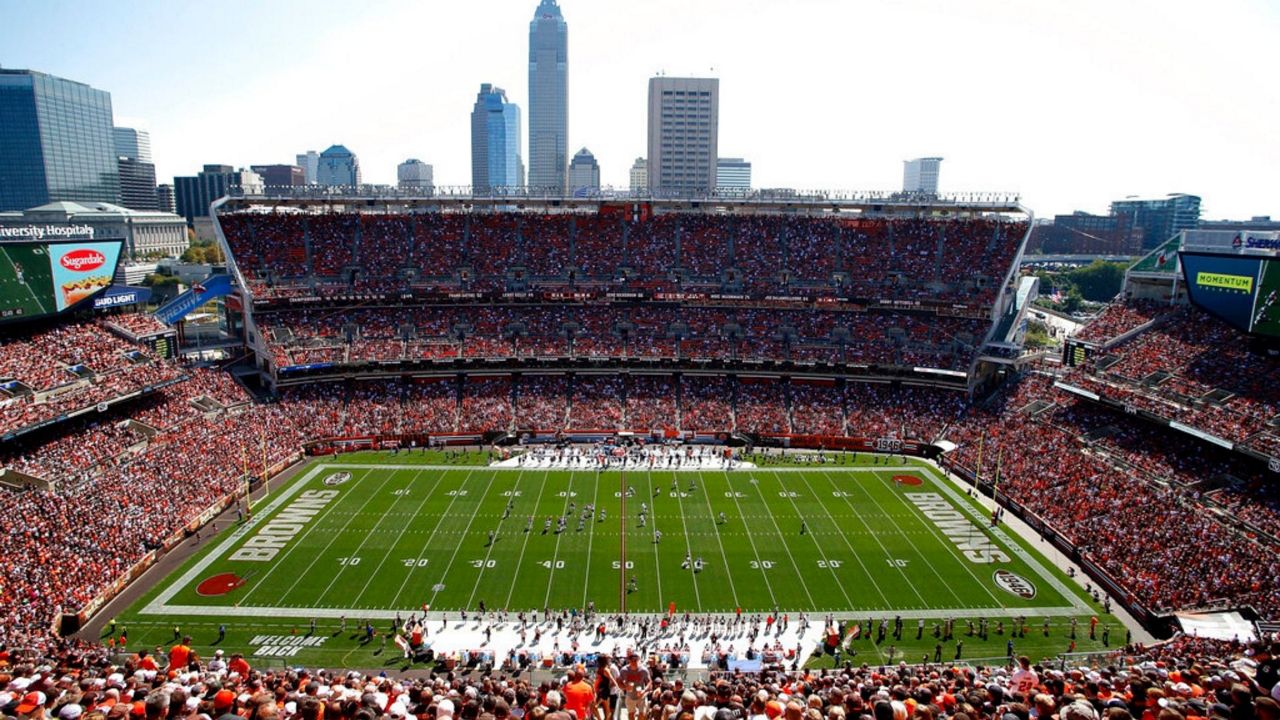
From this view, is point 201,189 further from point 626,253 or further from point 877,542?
point 877,542

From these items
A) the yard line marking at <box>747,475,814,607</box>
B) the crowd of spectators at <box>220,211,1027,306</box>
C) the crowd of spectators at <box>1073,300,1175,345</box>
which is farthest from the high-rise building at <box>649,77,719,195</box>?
the yard line marking at <box>747,475,814,607</box>

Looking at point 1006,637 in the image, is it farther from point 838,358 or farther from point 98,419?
point 98,419

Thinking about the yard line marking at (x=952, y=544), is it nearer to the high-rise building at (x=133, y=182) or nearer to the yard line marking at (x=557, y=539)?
the yard line marking at (x=557, y=539)

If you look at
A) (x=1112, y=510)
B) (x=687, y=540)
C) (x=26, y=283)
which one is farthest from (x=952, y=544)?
(x=26, y=283)

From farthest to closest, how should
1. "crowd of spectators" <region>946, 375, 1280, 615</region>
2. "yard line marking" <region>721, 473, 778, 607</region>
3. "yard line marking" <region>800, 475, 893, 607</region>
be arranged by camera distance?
"yard line marking" <region>800, 475, 893, 607</region> → "yard line marking" <region>721, 473, 778, 607</region> → "crowd of spectators" <region>946, 375, 1280, 615</region>

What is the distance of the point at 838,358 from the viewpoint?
2031 inches

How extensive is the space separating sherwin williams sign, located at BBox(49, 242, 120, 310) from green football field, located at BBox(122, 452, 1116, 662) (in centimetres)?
1539

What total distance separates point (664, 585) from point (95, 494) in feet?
78.8

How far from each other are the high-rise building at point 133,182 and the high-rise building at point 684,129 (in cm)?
13497

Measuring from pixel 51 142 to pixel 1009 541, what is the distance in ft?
669

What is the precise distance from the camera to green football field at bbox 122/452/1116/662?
1110 inches

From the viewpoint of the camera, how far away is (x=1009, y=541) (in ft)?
112

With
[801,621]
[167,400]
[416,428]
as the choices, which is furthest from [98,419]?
[801,621]

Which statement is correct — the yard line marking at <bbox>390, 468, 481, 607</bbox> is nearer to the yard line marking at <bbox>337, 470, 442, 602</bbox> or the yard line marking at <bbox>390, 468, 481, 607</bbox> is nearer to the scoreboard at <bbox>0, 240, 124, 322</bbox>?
the yard line marking at <bbox>337, 470, 442, 602</bbox>
